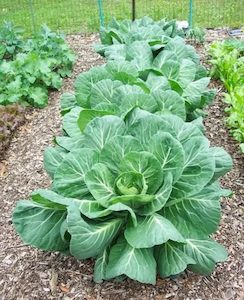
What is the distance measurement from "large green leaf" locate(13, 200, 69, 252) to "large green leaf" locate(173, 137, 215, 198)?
0.64 m

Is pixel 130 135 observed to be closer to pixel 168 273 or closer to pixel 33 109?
pixel 168 273

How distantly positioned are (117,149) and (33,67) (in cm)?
314

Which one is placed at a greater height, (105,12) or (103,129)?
(103,129)

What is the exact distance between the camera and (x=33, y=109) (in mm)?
5242

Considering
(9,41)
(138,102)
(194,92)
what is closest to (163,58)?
(194,92)

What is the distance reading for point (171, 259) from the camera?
2549 mm

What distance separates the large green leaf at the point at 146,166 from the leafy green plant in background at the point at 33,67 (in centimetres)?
277

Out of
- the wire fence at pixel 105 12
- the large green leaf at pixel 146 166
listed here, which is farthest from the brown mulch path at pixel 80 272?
the wire fence at pixel 105 12

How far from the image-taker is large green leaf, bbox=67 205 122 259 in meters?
2.32

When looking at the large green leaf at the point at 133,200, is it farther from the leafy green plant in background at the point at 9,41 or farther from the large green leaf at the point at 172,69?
the leafy green plant in background at the point at 9,41

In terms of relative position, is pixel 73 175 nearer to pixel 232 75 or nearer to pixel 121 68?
pixel 121 68

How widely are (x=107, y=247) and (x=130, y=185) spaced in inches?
14.6

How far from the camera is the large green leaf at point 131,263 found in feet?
7.85

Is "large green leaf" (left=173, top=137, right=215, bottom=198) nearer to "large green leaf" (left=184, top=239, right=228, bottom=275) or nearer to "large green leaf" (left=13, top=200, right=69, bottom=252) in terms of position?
"large green leaf" (left=184, top=239, right=228, bottom=275)
